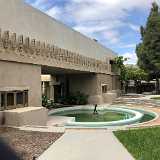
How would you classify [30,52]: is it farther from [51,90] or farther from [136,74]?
[136,74]

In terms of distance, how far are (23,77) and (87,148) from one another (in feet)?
24.3

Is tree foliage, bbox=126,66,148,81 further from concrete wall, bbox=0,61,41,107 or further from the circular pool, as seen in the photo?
concrete wall, bbox=0,61,41,107

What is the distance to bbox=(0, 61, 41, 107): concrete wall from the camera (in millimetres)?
15211

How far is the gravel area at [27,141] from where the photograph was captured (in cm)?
972

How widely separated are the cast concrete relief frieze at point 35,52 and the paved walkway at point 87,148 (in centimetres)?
530

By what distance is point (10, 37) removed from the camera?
1587 centimetres

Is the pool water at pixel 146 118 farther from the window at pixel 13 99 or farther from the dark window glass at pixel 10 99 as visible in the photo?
the dark window glass at pixel 10 99

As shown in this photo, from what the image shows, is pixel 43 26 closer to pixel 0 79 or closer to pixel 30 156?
pixel 0 79

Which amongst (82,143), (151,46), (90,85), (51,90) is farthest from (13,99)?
(151,46)

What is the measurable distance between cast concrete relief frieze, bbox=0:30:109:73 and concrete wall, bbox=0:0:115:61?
67 centimetres

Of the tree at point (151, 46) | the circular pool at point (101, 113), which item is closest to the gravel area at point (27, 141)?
the circular pool at point (101, 113)

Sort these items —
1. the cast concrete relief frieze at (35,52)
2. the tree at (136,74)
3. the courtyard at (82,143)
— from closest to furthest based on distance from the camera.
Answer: the courtyard at (82,143), the cast concrete relief frieze at (35,52), the tree at (136,74)

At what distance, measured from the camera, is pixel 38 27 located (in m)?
20.3

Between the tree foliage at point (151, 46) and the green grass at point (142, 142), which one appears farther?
the tree foliage at point (151, 46)
